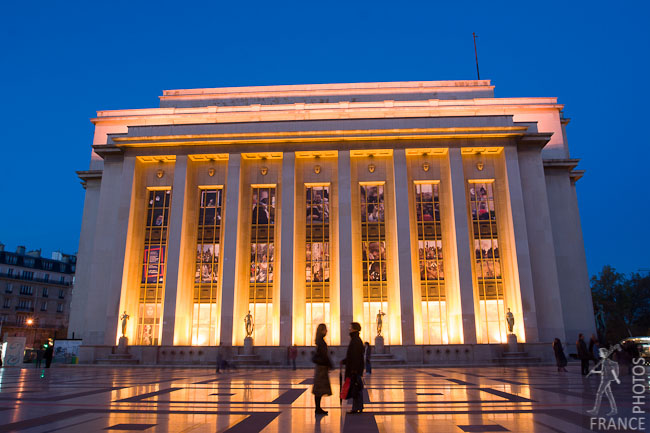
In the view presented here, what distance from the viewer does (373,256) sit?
1457 inches

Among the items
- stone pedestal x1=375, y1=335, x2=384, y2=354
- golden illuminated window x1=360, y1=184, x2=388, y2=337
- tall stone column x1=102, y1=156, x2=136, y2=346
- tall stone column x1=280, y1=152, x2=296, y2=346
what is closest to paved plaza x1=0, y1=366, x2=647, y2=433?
stone pedestal x1=375, y1=335, x2=384, y2=354

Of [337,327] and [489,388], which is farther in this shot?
[337,327]

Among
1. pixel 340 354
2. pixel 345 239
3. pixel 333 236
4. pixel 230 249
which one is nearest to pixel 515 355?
pixel 340 354

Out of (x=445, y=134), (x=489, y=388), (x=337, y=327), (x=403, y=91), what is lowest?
(x=489, y=388)

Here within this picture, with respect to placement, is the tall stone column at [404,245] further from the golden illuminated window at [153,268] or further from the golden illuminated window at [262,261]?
the golden illuminated window at [153,268]

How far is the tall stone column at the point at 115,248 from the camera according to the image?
35781 millimetres

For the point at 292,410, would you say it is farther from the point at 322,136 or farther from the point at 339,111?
the point at 339,111

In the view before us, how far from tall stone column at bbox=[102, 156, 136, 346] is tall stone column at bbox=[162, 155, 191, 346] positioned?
374 centimetres

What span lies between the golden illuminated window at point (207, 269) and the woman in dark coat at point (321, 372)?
28.4 m

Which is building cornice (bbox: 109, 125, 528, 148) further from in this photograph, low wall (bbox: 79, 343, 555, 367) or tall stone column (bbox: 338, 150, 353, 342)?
low wall (bbox: 79, 343, 555, 367)

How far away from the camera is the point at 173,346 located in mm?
33188

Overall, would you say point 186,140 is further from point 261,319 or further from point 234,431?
point 234,431

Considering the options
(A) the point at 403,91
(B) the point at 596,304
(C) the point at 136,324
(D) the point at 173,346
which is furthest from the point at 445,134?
(B) the point at 596,304

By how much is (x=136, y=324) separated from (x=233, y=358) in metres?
10.3
